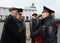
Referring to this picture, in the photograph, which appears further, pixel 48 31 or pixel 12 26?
pixel 12 26

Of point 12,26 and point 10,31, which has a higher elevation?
point 12,26

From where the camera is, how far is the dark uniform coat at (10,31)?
25.7ft

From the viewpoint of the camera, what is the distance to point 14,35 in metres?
7.99

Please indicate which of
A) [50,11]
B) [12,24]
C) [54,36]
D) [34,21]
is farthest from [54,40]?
[34,21]

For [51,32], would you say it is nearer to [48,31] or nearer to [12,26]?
[48,31]

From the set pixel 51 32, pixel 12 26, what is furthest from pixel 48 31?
pixel 12 26

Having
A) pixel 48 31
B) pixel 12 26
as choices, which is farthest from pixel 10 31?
Result: pixel 48 31

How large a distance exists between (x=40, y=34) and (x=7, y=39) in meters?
0.97

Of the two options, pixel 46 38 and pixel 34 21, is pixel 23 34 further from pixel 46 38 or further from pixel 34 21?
pixel 34 21

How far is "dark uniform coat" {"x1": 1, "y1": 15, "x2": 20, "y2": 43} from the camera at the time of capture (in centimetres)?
784

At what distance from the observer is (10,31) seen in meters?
7.91

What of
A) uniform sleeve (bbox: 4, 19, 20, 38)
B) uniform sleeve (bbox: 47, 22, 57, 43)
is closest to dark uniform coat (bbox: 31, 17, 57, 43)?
uniform sleeve (bbox: 47, 22, 57, 43)

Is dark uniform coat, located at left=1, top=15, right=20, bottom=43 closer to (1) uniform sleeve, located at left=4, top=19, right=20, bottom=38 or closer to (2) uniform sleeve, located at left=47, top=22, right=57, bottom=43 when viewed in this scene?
(1) uniform sleeve, located at left=4, top=19, right=20, bottom=38

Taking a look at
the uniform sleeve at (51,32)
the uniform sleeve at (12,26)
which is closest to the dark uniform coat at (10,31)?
the uniform sleeve at (12,26)
